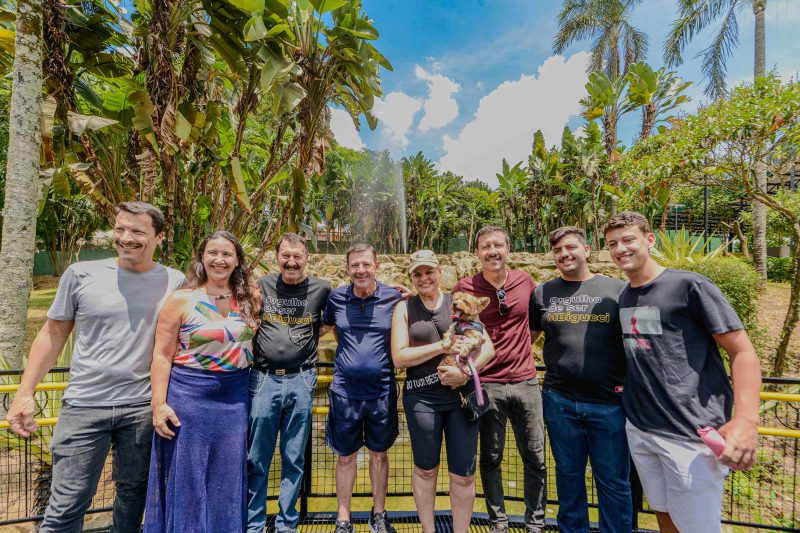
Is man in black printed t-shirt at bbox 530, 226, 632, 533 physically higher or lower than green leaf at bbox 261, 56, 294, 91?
lower

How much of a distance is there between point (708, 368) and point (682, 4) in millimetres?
16113

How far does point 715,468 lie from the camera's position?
1.86 metres

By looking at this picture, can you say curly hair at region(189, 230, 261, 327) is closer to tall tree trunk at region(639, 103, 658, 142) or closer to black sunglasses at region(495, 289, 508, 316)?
black sunglasses at region(495, 289, 508, 316)

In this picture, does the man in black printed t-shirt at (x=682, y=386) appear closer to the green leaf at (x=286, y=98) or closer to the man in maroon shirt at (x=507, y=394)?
the man in maroon shirt at (x=507, y=394)

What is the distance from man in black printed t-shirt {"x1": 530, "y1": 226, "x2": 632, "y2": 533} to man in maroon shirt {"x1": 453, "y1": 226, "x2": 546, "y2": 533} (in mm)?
122

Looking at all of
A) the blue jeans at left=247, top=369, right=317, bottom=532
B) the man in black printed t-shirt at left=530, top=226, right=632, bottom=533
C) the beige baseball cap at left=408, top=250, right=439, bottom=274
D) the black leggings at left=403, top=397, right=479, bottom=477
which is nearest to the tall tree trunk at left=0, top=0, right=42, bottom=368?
the blue jeans at left=247, top=369, right=317, bottom=532

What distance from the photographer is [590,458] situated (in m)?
2.40

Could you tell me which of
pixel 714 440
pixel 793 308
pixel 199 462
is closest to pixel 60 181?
pixel 199 462

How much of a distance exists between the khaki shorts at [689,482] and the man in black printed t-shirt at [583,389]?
30 cm

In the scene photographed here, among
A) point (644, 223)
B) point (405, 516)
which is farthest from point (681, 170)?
point (405, 516)

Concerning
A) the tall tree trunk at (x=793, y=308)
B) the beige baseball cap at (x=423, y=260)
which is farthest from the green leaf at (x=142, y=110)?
the tall tree trunk at (x=793, y=308)

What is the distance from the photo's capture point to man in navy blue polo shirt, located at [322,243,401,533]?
8.34 ft

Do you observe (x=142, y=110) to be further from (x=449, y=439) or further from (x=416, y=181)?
(x=416, y=181)

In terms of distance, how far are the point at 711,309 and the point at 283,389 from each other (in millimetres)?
2574
